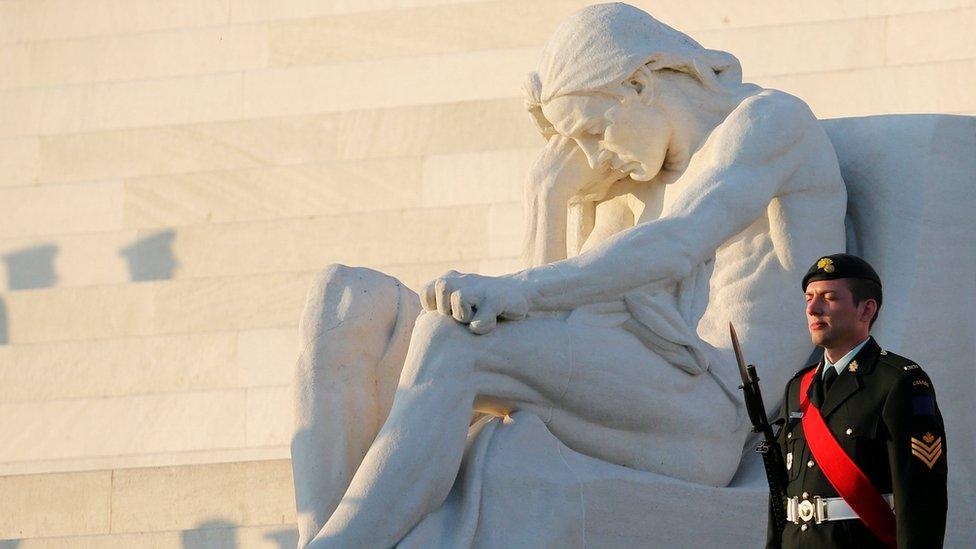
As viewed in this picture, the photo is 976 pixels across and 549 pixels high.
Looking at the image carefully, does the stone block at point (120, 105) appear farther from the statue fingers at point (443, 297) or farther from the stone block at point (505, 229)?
the statue fingers at point (443, 297)

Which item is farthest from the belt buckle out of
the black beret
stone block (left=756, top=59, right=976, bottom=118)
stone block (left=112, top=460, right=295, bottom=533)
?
stone block (left=756, top=59, right=976, bottom=118)

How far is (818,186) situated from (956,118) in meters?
0.56

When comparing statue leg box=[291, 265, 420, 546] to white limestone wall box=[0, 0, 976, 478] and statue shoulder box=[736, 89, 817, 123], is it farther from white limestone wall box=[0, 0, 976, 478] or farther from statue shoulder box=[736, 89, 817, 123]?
white limestone wall box=[0, 0, 976, 478]

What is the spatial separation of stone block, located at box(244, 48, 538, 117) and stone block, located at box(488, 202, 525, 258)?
18.0 inches

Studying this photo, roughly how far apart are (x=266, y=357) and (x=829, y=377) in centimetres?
421

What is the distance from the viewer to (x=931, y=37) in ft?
27.5

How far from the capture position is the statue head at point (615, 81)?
641 centimetres

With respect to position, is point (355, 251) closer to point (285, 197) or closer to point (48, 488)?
point (285, 197)

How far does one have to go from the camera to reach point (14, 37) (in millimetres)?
9727

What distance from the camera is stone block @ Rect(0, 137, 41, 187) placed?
374 inches

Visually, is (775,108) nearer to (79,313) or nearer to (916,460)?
(916,460)

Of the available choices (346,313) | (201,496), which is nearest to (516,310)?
(346,313)

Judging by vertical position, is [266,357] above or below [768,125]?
below

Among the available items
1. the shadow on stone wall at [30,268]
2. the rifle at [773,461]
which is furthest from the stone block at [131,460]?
the rifle at [773,461]
